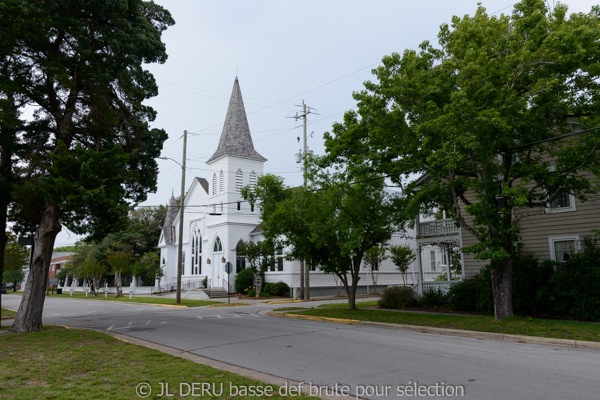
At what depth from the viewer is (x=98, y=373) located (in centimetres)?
719

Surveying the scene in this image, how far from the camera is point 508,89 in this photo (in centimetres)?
1285

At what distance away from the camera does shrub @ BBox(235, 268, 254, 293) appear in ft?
117

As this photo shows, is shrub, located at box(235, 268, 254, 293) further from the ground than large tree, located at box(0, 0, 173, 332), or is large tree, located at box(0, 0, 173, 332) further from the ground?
large tree, located at box(0, 0, 173, 332)

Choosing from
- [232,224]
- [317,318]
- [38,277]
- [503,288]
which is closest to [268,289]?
[232,224]

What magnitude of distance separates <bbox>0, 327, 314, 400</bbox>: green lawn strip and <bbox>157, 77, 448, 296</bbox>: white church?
2599cm

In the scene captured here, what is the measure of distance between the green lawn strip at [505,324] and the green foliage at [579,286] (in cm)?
102

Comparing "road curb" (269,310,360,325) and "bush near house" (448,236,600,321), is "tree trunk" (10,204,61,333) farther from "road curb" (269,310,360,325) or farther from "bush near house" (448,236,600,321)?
"bush near house" (448,236,600,321)

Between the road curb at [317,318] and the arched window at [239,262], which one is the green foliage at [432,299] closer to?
the road curb at [317,318]

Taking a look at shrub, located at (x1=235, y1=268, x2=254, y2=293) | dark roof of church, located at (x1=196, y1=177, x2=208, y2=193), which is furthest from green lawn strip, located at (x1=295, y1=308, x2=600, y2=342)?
dark roof of church, located at (x1=196, y1=177, x2=208, y2=193)

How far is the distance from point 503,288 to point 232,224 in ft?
90.8

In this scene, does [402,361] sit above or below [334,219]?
below

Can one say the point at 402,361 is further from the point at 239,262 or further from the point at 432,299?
the point at 239,262

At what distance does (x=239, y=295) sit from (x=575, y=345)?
26.5m

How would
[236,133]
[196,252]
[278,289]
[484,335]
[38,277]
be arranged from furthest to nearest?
[196,252] < [236,133] < [278,289] < [38,277] < [484,335]
